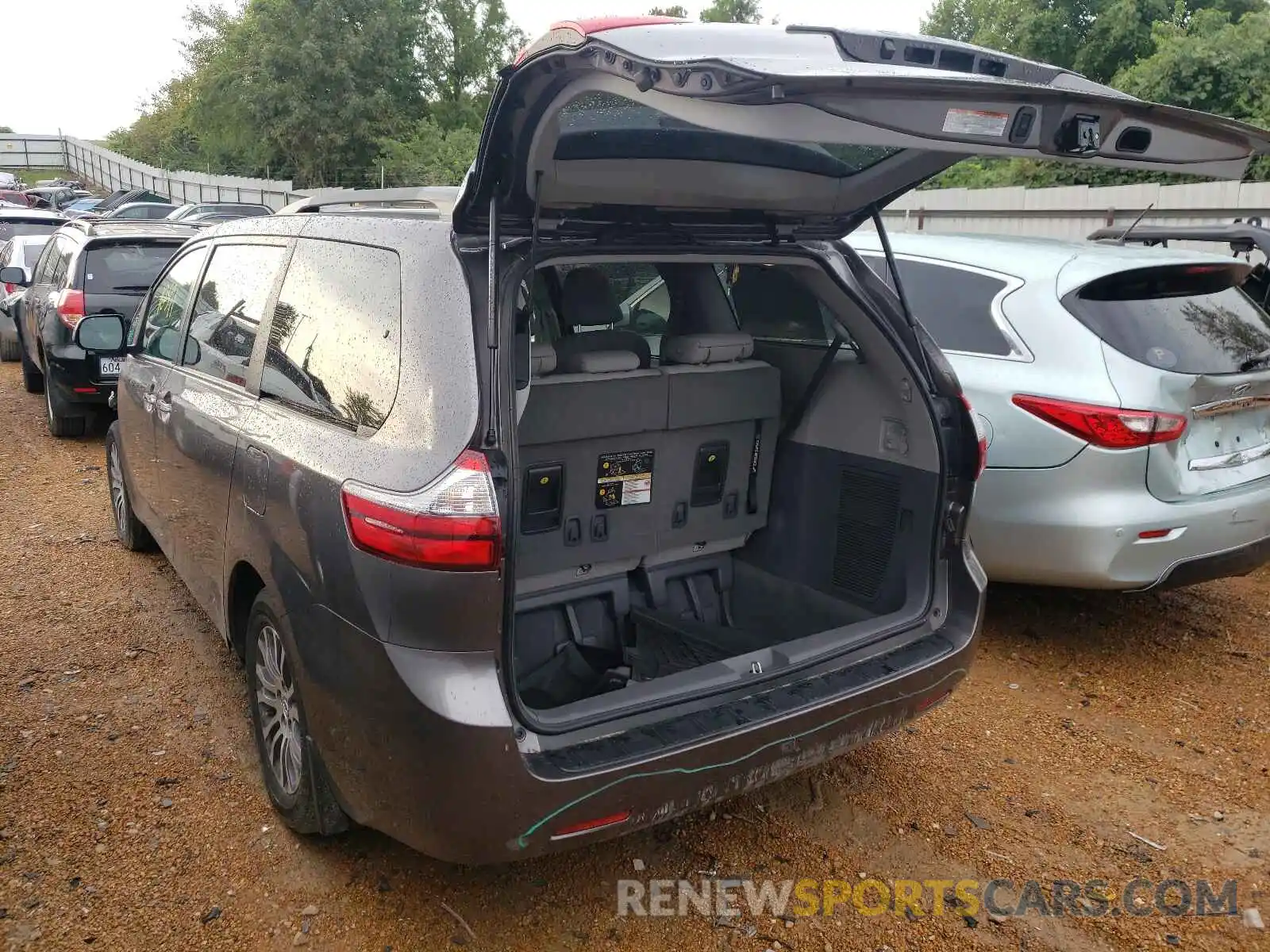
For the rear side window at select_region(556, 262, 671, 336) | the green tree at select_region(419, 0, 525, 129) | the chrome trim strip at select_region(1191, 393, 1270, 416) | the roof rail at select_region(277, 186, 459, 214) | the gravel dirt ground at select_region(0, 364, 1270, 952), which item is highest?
the green tree at select_region(419, 0, 525, 129)

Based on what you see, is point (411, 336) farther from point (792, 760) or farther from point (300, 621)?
point (792, 760)

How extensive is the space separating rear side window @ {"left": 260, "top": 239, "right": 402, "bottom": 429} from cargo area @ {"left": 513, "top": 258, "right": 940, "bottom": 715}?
0.59 metres

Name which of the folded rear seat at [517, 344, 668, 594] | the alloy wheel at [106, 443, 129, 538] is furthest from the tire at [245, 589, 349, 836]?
the alloy wheel at [106, 443, 129, 538]

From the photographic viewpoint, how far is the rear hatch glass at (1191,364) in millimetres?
4043

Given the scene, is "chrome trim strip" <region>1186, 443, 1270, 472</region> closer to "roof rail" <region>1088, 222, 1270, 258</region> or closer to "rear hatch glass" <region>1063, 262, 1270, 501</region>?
"rear hatch glass" <region>1063, 262, 1270, 501</region>

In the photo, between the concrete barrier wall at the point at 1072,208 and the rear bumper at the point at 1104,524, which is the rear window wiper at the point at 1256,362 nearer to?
the rear bumper at the point at 1104,524

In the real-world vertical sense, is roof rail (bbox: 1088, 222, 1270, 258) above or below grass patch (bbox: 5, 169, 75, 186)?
above

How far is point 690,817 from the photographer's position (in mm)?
3268

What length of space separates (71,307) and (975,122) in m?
7.44

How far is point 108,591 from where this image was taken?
195 inches

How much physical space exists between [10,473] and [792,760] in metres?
6.51

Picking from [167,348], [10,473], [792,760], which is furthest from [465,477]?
[10,473]

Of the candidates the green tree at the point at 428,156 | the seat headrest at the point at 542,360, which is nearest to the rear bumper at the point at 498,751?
the seat headrest at the point at 542,360

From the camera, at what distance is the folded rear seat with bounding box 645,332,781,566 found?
356 cm
